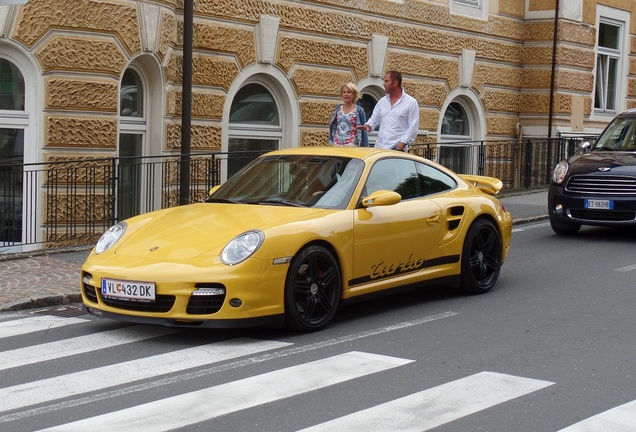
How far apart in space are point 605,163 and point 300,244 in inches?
295

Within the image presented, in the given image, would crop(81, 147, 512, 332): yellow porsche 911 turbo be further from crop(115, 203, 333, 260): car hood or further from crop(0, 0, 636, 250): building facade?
crop(0, 0, 636, 250): building facade

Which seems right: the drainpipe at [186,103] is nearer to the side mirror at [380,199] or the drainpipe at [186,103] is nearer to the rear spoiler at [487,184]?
the rear spoiler at [487,184]

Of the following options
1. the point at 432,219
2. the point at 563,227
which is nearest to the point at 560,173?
the point at 563,227

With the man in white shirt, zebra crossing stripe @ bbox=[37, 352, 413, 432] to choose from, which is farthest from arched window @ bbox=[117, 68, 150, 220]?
zebra crossing stripe @ bbox=[37, 352, 413, 432]

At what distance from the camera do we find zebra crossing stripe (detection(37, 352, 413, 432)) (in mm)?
Answer: 6172

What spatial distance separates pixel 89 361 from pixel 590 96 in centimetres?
1991

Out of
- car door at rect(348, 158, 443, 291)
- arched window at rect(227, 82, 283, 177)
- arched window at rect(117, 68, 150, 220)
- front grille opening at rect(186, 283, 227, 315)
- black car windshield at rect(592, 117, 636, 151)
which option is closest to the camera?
front grille opening at rect(186, 283, 227, 315)

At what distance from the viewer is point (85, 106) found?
14336mm

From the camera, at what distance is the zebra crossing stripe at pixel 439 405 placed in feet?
20.2

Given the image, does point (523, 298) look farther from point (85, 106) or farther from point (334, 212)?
point (85, 106)

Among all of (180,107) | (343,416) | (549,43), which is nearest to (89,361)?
(343,416)

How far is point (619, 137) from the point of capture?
16.0 m

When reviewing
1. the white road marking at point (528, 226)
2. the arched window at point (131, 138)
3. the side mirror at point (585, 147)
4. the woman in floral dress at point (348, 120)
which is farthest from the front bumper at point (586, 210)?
the arched window at point (131, 138)

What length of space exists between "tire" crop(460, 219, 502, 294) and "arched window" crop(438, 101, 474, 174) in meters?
10.4
